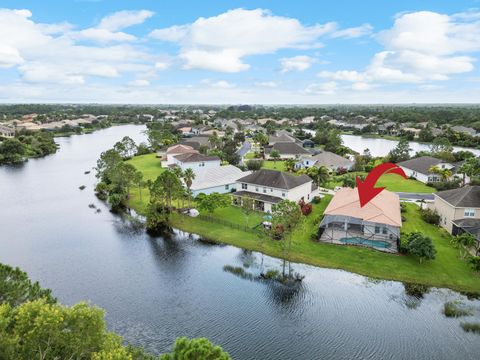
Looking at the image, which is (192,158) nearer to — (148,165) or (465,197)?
(148,165)

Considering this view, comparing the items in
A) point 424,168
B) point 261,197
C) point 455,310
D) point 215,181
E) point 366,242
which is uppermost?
point 424,168

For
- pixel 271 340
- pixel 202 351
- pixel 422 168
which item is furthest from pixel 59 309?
pixel 422 168

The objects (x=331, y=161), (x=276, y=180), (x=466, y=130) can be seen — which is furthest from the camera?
(x=466, y=130)

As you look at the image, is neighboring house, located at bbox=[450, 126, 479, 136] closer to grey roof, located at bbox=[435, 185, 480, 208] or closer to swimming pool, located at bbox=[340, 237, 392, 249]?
grey roof, located at bbox=[435, 185, 480, 208]

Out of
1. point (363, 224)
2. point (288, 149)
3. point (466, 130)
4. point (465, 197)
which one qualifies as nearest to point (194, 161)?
point (288, 149)

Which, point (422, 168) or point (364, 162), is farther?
point (364, 162)

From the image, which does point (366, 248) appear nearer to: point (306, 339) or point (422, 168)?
point (306, 339)

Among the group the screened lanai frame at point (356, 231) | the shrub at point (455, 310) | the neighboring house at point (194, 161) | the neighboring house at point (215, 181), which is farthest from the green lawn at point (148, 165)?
the shrub at point (455, 310)
